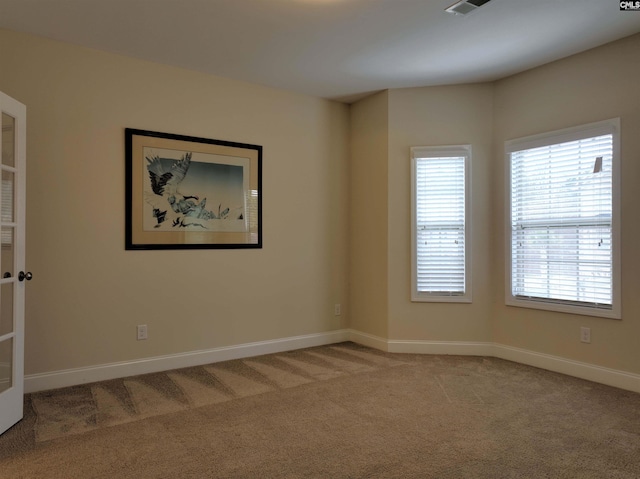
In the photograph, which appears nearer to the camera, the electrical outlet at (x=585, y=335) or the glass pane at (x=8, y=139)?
the glass pane at (x=8, y=139)

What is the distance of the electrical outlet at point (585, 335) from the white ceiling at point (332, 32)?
83.9 inches

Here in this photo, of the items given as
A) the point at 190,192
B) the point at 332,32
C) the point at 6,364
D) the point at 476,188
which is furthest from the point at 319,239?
the point at 6,364

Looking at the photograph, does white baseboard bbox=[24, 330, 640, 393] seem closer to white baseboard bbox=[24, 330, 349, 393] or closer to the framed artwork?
white baseboard bbox=[24, 330, 349, 393]

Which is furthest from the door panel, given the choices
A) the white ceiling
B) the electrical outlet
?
the electrical outlet

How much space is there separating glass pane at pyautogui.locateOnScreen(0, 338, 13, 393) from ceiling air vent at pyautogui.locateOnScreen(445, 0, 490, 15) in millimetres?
3488

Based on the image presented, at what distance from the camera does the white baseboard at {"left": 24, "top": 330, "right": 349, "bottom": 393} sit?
342cm

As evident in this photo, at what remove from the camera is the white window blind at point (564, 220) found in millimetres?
3586

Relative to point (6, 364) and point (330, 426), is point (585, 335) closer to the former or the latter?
point (330, 426)

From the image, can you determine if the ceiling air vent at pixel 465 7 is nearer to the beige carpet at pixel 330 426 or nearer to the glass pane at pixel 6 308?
the beige carpet at pixel 330 426

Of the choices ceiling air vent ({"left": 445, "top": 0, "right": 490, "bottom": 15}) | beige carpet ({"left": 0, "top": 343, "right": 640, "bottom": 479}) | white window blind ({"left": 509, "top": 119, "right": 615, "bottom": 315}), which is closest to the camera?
beige carpet ({"left": 0, "top": 343, "right": 640, "bottom": 479})

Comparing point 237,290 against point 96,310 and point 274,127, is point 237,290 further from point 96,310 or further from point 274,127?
point 274,127

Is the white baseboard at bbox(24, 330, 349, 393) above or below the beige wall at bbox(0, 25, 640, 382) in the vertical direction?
below

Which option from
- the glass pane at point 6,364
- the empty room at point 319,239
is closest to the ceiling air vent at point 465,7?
the empty room at point 319,239

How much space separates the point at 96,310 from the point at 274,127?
7.80ft
